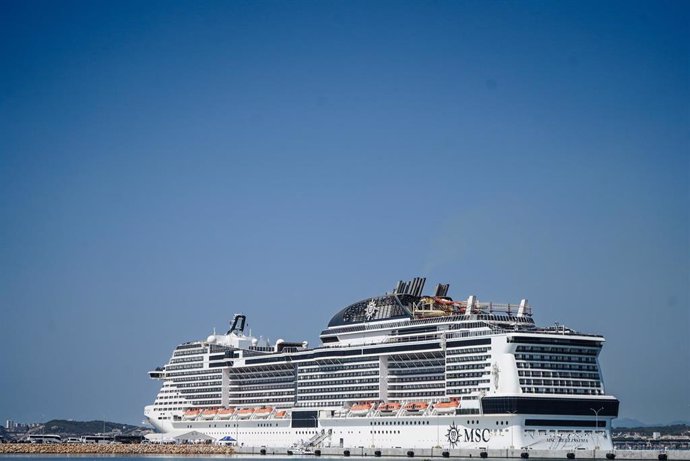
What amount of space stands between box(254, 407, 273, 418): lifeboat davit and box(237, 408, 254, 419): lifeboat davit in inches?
47.3

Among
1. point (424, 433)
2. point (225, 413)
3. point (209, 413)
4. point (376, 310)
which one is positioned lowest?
point (424, 433)

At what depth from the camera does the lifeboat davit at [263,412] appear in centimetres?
12812

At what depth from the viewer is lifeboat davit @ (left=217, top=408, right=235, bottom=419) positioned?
13438cm

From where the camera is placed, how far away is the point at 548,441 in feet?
301

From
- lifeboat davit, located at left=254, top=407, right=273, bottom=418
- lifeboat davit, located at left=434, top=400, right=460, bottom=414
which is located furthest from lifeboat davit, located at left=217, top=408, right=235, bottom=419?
lifeboat davit, located at left=434, top=400, right=460, bottom=414

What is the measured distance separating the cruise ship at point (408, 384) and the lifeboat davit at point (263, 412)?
134 millimetres

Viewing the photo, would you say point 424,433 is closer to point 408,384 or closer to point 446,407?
point 446,407

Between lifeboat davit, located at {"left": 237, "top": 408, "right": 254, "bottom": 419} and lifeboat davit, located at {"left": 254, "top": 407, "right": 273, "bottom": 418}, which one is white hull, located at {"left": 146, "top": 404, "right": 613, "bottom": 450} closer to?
lifeboat davit, located at {"left": 254, "top": 407, "right": 273, "bottom": 418}

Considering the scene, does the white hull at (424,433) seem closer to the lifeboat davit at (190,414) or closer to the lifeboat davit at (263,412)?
the lifeboat davit at (263,412)

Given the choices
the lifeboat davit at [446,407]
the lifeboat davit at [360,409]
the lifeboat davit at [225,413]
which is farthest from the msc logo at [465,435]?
the lifeboat davit at [225,413]

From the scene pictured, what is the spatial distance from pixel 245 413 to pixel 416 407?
1361 inches

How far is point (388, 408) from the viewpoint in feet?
355

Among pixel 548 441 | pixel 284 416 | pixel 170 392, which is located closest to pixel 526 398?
pixel 548 441

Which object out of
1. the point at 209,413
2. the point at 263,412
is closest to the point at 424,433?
the point at 263,412
